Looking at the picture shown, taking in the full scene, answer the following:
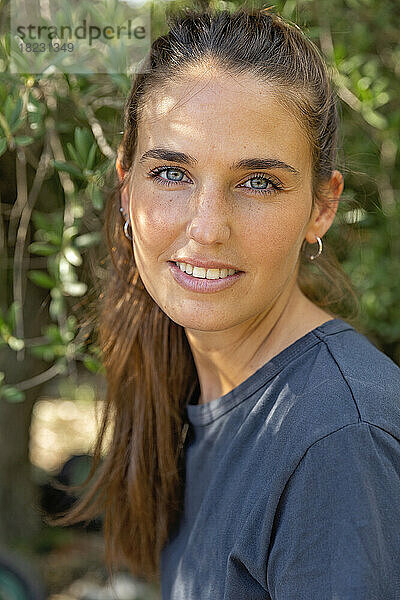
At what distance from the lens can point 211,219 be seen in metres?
1.39

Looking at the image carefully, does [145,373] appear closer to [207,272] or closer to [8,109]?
[207,272]

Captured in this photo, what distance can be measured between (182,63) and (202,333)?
0.61 meters

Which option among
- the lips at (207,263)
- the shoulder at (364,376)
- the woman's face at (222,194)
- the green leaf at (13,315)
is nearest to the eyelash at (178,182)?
the woman's face at (222,194)

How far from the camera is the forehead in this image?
4.54ft

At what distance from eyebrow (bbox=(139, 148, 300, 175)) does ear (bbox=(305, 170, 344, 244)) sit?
7.7 inches

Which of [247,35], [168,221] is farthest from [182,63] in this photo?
[168,221]

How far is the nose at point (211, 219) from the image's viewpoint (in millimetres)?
1383

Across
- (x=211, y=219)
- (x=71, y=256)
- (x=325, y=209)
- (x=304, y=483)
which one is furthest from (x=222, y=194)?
(x=71, y=256)

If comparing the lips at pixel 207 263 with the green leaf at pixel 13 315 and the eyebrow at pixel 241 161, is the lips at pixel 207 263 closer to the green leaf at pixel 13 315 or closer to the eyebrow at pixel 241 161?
the eyebrow at pixel 241 161

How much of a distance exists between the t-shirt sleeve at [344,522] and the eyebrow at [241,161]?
0.52m

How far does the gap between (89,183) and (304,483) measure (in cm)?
101

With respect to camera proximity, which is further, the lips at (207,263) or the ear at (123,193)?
the ear at (123,193)

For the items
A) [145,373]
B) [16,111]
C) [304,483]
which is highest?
[16,111]

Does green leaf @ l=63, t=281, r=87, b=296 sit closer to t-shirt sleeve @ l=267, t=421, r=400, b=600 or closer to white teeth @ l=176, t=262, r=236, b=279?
white teeth @ l=176, t=262, r=236, b=279
